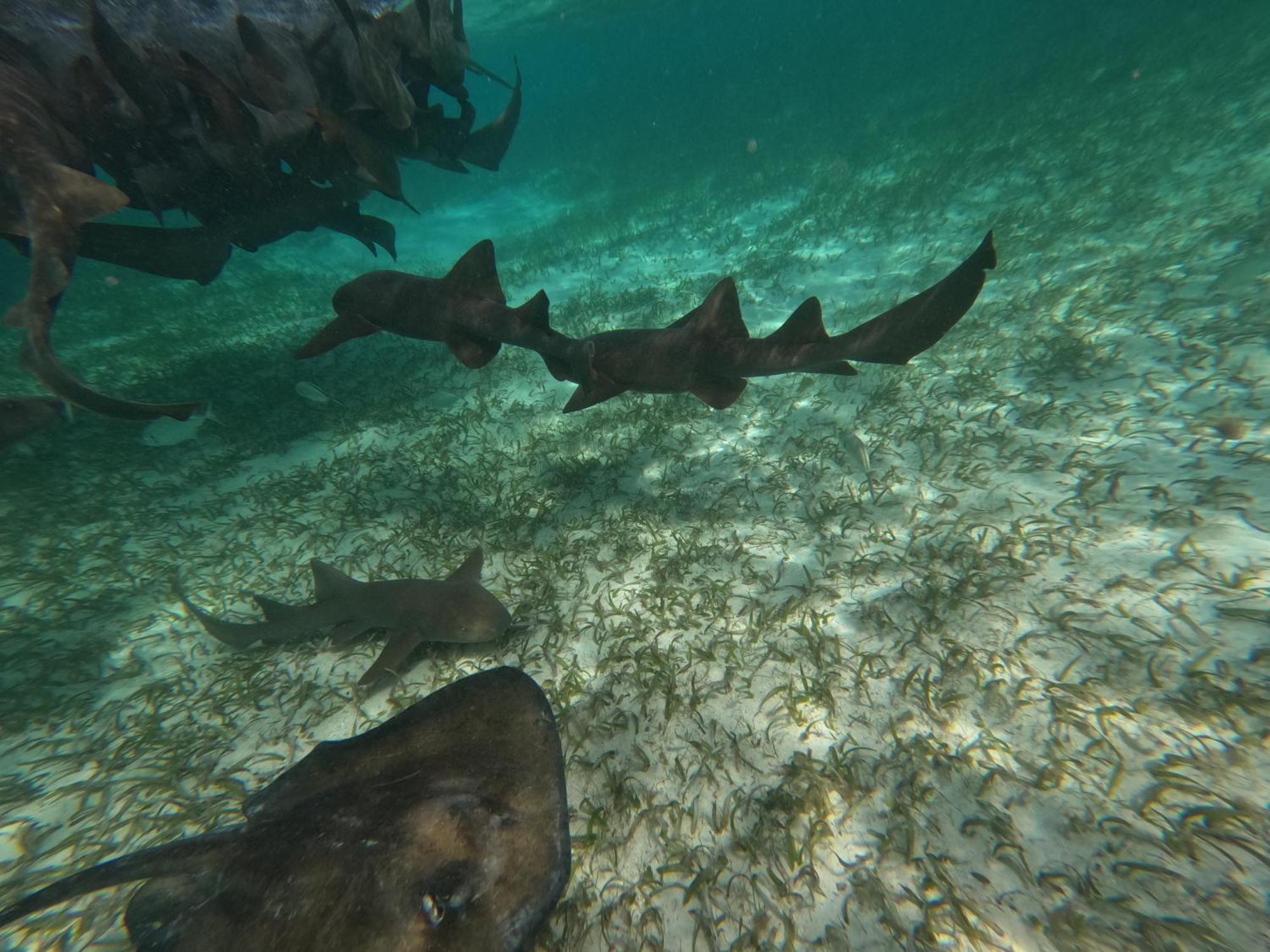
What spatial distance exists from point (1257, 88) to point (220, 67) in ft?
82.5

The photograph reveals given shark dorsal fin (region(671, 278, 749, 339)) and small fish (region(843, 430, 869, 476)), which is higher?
shark dorsal fin (region(671, 278, 749, 339))

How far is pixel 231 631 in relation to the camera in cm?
461

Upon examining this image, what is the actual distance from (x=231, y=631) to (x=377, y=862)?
3.64 meters

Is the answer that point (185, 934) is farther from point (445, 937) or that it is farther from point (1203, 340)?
point (1203, 340)

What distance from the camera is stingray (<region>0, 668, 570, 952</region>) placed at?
198cm

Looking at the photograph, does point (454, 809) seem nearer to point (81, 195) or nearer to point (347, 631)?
point (347, 631)

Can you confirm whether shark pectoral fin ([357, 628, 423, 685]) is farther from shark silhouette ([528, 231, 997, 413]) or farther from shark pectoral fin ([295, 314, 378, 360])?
shark pectoral fin ([295, 314, 378, 360])

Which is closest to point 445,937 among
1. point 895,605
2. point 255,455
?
point 895,605

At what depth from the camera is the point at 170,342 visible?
1229cm

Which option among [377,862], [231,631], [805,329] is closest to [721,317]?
[805,329]

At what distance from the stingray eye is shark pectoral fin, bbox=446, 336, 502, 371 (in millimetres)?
4519

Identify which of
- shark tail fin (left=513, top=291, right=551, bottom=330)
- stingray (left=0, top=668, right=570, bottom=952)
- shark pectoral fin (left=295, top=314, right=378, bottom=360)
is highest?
shark pectoral fin (left=295, top=314, right=378, bottom=360)

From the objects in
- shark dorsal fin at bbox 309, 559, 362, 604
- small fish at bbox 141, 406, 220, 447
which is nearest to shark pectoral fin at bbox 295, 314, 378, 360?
small fish at bbox 141, 406, 220, 447

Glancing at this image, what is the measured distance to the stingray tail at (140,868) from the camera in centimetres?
188
